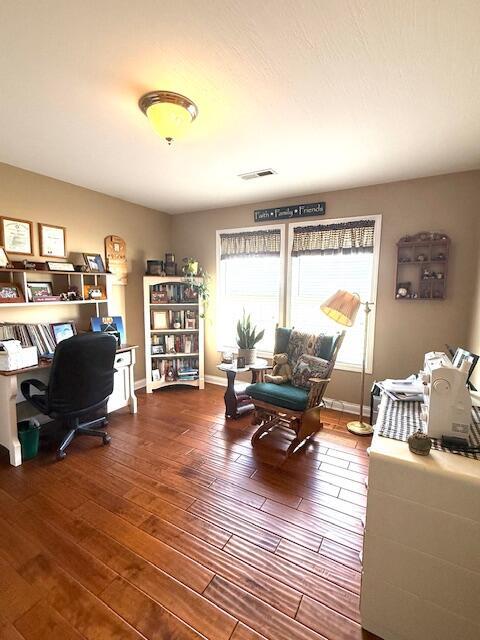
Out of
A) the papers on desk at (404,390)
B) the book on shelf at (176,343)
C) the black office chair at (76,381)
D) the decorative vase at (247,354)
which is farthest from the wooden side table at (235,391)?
the papers on desk at (404,390)

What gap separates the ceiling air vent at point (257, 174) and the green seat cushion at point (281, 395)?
2072mm

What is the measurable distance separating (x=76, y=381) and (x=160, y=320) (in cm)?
176

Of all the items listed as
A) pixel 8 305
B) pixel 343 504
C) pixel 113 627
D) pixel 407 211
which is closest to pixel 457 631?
pixel 343 504

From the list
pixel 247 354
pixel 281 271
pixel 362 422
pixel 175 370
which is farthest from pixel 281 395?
pixel 175 370

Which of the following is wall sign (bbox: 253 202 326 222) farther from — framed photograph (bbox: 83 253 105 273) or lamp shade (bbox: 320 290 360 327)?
framed photograph (bbox: 83 253 105 273)

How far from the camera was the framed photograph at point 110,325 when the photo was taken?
3145 millimetres

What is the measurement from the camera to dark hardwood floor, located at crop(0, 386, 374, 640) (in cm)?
124

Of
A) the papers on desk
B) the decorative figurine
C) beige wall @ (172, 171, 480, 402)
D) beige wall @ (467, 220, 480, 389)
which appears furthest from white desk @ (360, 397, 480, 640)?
beige wall @ (172, 171, 480, 402)

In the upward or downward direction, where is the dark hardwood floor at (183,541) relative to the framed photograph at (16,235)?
downward

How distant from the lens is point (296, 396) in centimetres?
256

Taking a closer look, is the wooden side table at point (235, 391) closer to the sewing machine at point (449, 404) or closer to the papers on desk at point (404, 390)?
the papers on desk at point (404, 390)

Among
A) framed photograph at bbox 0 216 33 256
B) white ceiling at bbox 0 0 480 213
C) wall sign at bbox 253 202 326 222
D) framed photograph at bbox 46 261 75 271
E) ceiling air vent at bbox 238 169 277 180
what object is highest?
ceiling air vent at bbox 238 169 277 180

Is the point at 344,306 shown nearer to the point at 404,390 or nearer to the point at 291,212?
the point at 404,390

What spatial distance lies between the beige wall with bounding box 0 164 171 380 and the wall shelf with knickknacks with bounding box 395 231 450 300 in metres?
3.21
